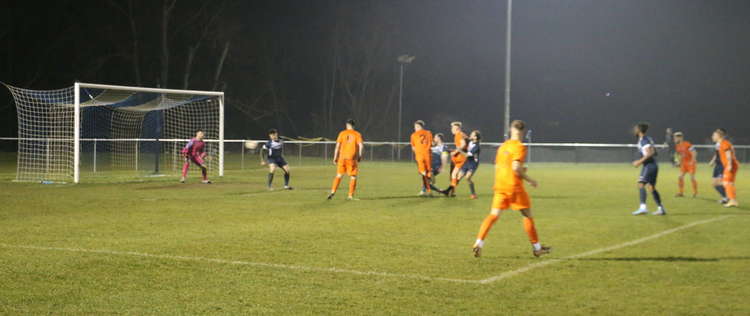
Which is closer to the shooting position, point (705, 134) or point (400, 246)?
point (400, 246)

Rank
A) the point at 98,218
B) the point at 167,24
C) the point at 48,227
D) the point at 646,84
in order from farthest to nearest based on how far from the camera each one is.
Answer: the point at 646,84 < the point at 167,24 < the point at 98,218 < the point at 48,227

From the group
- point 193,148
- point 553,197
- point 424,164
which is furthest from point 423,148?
point 193,148

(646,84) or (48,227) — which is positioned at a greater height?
(646,84)

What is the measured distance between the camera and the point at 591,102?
67938 millimetres

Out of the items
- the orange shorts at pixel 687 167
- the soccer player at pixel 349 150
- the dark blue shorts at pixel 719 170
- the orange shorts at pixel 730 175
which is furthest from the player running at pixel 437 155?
the orange shorts at pixel 730 175

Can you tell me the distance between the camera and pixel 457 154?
19.5 meters

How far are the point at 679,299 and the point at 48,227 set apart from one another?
9684 mm

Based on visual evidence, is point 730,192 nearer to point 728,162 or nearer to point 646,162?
point 728,162

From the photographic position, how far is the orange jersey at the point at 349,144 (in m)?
17.6

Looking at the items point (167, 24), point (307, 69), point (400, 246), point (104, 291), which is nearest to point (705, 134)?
point (307, 69)

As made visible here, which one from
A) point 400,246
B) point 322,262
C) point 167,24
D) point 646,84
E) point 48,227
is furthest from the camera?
point 646,84

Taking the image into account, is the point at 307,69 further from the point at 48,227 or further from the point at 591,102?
the point at 48,227

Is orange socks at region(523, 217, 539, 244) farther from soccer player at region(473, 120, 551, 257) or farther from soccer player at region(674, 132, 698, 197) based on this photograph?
soccer player at region(674, 132, 698, 197)

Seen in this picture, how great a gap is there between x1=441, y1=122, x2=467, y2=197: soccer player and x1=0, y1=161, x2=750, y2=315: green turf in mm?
2260
